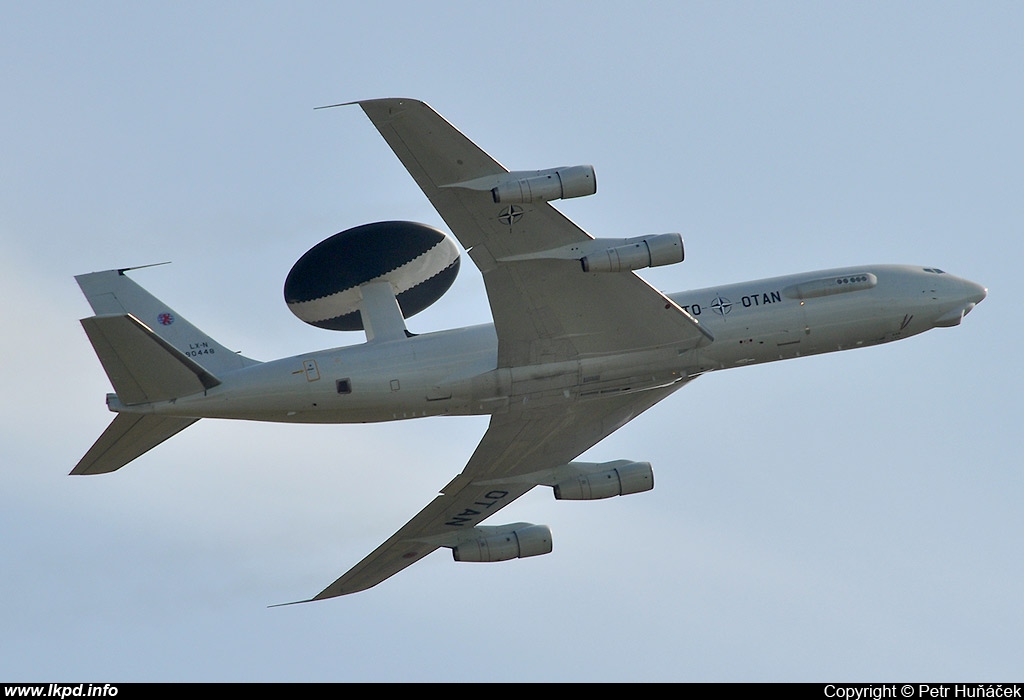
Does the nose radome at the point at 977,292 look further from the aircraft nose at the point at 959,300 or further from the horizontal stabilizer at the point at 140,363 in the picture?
the horizontal stabilizer at the point at 140,363

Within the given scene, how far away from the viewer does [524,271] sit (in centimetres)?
3778

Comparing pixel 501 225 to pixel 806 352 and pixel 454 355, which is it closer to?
pixel 454 355

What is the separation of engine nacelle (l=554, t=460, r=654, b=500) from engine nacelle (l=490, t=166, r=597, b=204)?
495 inches

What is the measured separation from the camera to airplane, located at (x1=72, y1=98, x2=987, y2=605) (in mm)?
35844

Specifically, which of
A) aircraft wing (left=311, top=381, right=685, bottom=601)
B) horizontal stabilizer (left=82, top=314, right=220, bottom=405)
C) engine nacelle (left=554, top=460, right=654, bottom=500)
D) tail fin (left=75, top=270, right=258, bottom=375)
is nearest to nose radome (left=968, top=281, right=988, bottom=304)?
aircraft wing (left=311, top=381, right=685, bottom=601)

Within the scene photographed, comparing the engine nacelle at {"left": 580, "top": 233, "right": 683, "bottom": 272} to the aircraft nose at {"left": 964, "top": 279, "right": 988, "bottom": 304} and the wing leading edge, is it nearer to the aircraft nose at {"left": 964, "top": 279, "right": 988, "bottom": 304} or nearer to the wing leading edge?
the wing leading edge

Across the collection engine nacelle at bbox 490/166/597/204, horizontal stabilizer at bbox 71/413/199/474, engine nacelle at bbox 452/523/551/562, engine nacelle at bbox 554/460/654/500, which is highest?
engine nacelle at bbox 490/166/597/204

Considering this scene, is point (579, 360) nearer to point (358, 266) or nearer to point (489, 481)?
point (358, 266)

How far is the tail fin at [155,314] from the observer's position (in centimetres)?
4072

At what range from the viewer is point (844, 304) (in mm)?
42281

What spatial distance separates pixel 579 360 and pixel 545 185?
6.60m

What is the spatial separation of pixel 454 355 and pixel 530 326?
2519 mm
